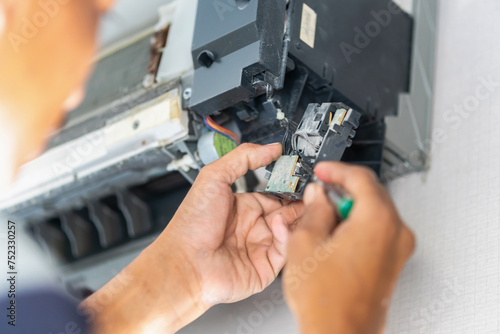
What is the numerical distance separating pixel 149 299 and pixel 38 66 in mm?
1390

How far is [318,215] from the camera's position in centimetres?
75

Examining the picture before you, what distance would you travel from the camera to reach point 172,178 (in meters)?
1.68

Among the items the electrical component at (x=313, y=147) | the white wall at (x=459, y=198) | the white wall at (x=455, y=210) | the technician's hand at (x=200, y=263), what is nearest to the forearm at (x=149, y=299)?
the technician's hand at (x=200, y=263)

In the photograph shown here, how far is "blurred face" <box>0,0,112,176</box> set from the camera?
73.7 inches

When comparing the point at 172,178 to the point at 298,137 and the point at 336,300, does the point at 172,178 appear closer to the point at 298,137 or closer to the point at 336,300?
the point at 298,137

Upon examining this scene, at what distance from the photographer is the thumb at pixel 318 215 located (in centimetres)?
73

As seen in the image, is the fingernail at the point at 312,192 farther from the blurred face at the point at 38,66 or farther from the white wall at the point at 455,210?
the blurred face at the point at 38,66

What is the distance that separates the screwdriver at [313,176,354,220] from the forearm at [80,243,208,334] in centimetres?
41

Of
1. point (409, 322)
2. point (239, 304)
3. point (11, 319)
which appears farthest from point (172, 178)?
point (409, 322)

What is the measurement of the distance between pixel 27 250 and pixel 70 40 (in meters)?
0.92

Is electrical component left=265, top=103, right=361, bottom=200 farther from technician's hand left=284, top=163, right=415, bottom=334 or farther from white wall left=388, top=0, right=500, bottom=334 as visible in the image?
white wall left=388, top=0, right=500, bottom=334

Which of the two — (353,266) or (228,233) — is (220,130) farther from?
(353,266)

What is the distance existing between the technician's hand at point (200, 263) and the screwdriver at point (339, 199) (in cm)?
27

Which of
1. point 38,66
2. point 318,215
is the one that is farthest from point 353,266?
point 38,66
